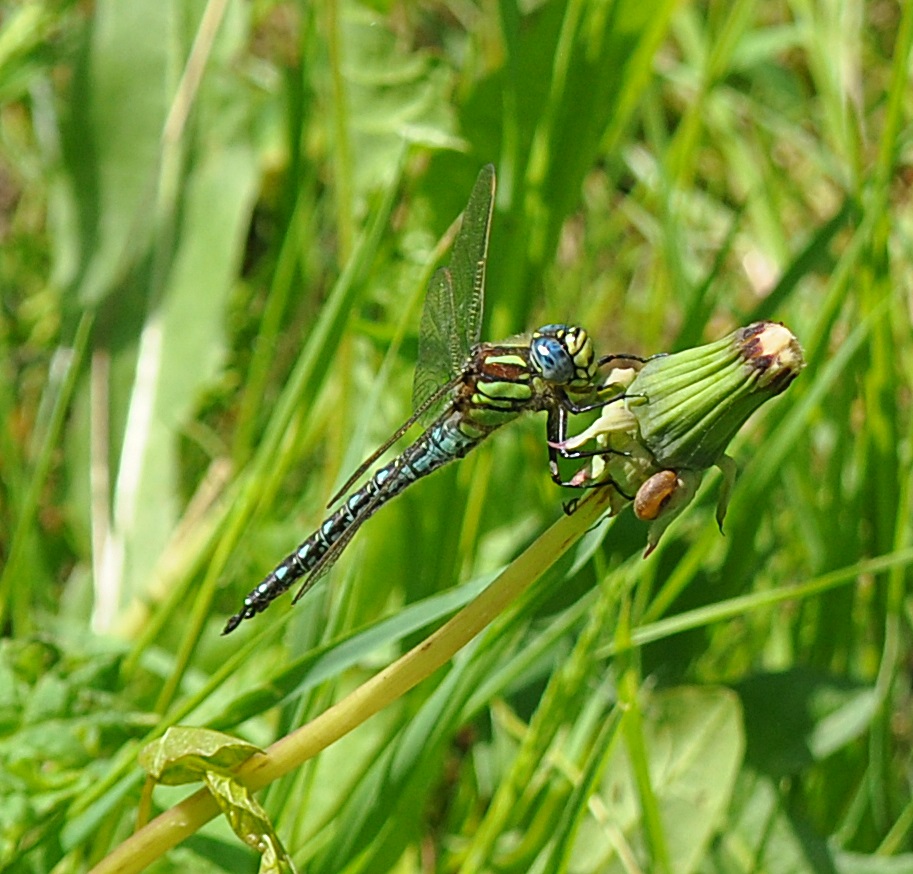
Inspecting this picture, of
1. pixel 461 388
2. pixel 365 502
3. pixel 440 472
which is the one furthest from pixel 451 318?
pixel 440 472

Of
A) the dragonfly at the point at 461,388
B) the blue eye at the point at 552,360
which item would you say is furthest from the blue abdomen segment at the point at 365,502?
the blue eye at the point at 552,360

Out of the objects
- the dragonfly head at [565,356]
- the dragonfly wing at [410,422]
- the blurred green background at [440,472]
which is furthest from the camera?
the blurred green background at [440,472]

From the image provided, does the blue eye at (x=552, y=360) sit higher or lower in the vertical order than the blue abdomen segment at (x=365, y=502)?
lower

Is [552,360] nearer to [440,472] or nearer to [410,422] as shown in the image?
[410,422]

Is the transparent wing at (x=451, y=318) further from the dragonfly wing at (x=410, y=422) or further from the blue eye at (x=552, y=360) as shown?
the blue eye at (x=552, y=360)

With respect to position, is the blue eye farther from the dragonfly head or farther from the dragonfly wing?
the dragonfly wing

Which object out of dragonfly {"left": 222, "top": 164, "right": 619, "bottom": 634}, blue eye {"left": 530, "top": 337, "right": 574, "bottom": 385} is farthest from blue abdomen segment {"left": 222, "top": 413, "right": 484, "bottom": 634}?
blue eye {"left": 530, "top": 337, "right": 574, "bottom": 385}
